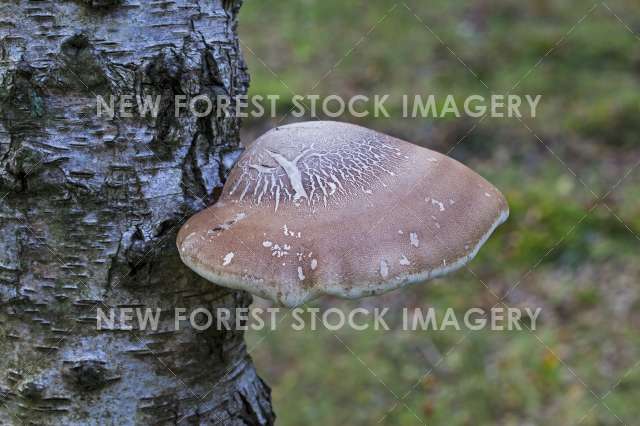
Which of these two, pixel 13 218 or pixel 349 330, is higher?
pixel 13 218

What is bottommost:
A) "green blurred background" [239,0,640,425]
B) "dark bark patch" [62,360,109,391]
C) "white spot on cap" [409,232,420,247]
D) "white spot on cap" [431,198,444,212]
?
"green blurred background" [239,0,640,425]

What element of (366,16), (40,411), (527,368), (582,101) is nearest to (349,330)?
(527,368)

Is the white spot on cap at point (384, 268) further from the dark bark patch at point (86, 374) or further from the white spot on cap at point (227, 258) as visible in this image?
the dark bark patch at point (86, 374)

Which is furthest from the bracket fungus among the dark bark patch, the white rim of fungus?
the dark bark patch

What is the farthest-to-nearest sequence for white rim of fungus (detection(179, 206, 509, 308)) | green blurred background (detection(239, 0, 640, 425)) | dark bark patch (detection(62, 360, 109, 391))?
green blurred background (detection(239, 0, 640, 425)), dark bark patch (detection(62, 360, 109, 391)), white rim of fungus (detection(179, 206, 509, 308))

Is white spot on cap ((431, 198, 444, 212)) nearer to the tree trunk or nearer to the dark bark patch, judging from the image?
the tree trunk

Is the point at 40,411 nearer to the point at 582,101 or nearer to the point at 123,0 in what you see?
the point at 123,0

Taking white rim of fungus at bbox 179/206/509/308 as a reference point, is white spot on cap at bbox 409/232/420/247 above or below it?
above

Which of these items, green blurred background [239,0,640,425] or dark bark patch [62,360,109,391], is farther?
green blurred background [239,0,640,425]
